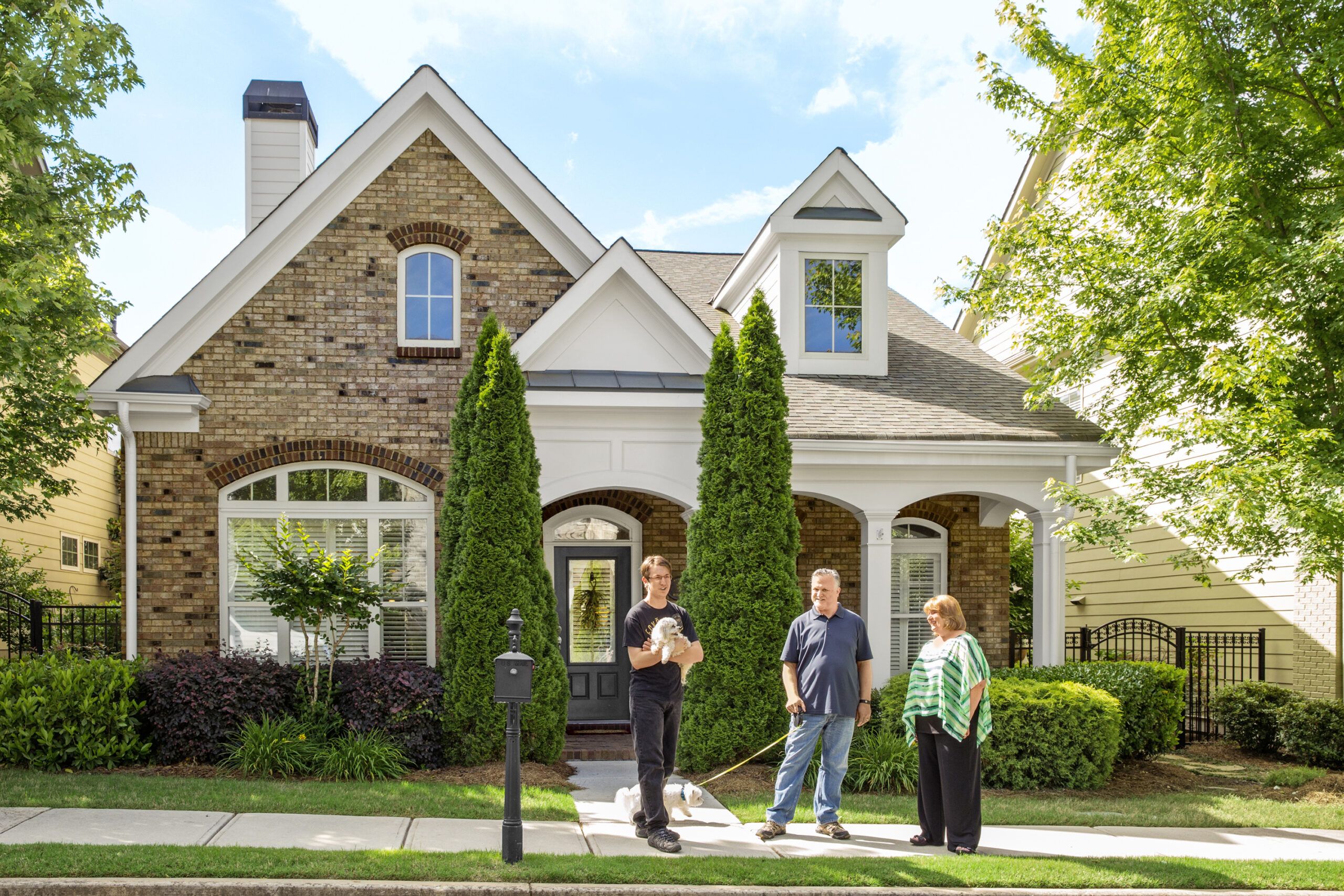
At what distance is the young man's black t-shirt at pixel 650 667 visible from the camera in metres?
7.05

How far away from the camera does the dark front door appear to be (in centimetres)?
1327

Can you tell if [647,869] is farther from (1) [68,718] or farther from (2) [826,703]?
(1) [68,718]

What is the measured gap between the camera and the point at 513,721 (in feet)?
21.8

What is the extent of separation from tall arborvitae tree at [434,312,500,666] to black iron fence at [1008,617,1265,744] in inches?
287

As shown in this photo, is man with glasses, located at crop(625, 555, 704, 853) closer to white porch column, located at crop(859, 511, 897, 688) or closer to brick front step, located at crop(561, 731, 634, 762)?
brick front step, located at crop(561, 731, 634, 762)

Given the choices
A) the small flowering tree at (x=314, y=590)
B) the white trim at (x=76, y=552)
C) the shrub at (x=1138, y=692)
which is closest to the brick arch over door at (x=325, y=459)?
the small flowering tree at (x=314, y=590)

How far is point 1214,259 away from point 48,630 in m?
13.7

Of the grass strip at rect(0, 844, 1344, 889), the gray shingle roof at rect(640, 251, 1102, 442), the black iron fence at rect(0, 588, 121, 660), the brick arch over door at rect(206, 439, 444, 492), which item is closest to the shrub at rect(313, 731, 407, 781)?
the grass strip at rect(0, 844, 1344, 889)

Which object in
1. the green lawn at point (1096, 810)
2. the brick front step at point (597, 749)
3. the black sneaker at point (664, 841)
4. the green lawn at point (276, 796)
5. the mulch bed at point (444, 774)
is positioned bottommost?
the brick front step at point (597, 749)

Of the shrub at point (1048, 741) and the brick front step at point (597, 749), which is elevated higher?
the shrub at point (1048, 741)

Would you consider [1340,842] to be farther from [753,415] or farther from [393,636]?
[393,636]

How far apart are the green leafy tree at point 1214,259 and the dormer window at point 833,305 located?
3.21 metres

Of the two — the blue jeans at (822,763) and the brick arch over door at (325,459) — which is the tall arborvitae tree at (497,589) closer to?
the brick arch over door at (325,459)

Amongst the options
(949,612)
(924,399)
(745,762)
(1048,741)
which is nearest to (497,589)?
(745,762)
